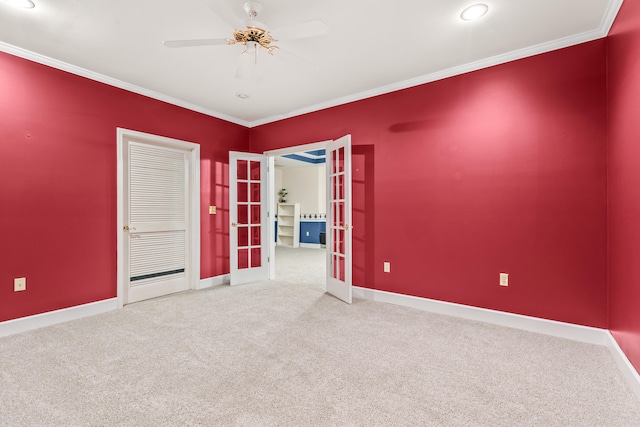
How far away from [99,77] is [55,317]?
2.55 metres

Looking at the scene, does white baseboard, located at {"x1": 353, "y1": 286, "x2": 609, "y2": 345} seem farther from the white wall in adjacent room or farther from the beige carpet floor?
the white wall in adjacent room

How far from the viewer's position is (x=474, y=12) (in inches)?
89.9

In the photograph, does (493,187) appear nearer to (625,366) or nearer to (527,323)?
(527,323)

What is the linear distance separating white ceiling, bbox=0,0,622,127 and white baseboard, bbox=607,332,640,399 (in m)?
2.49

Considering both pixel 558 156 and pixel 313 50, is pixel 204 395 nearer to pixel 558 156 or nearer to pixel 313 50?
pixel 313 50

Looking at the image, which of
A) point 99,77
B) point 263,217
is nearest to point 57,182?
point 99,77

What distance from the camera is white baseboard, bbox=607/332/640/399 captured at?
1816 millimetres

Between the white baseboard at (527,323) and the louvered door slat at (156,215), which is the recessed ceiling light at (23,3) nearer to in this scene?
the louvered door slat at (156,215)

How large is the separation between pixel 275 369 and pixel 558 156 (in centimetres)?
297

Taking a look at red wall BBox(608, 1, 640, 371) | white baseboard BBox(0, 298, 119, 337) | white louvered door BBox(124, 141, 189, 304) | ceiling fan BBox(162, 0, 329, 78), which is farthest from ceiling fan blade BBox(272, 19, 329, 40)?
white baseboard BBox(0, 298, 119, 337)

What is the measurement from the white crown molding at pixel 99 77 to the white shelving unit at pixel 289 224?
4799 mm

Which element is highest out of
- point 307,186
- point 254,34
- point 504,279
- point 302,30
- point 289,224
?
point 254,34

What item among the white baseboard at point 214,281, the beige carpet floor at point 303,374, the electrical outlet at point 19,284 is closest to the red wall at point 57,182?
the electrical outlet at point 19,284

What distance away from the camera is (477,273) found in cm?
307
